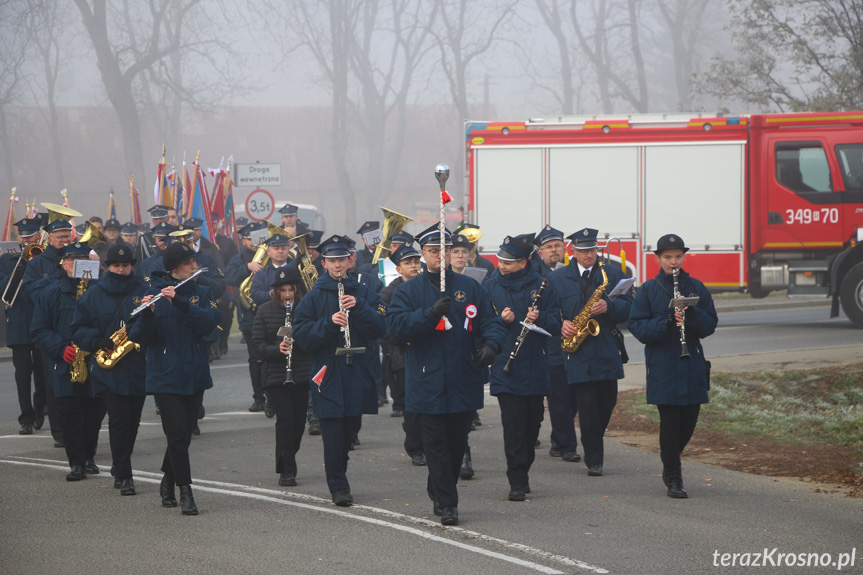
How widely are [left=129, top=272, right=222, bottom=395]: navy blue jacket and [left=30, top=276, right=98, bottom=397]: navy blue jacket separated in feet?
4.65

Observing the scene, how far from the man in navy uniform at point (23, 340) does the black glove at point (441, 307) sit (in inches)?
224

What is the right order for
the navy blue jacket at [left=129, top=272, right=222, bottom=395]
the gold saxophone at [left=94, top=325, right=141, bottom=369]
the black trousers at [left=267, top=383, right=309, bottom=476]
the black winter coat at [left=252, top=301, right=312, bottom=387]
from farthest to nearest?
the black winter coat at [left=252, top=301, right=312, bottom=387], the black trousers at [left=267, top=383, right=309, bottom=476], the gold saxophone at [left=94, top=325, right=141, bottom=369], the navy blue jacket at [left=129, top=272, right=222, bottom=395]

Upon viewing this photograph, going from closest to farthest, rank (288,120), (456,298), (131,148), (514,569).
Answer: (514,569) < (456,298) < (131,148) < (288,120)

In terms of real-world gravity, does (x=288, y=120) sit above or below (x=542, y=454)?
above

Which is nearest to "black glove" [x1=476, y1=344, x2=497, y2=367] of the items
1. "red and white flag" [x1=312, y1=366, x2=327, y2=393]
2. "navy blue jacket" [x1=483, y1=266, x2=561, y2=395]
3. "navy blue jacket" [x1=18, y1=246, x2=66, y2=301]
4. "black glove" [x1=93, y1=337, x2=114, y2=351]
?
"navy blue jacket" [x1=483, y1=266, x2=561, y2=395]

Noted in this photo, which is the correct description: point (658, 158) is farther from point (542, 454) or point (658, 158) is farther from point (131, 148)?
point (131, 148)

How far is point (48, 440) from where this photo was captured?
36.6ft

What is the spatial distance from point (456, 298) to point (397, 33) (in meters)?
48.1

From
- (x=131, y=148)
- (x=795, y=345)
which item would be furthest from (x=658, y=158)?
(x=131, y=148)

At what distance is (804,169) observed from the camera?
19062mm

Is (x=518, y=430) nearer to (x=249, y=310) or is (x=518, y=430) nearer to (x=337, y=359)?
(x=337, y=359)

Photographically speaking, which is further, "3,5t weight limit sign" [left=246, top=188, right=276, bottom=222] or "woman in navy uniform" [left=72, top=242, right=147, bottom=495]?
"3,5t weight limit sign" [left=246, top=188, right=276, bottom=222]

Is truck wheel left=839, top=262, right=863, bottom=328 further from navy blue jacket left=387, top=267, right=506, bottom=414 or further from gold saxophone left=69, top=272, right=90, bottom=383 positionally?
gold saxophone left=69, top=272, right=90, bottom=383

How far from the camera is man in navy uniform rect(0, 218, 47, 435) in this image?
37.0ft
